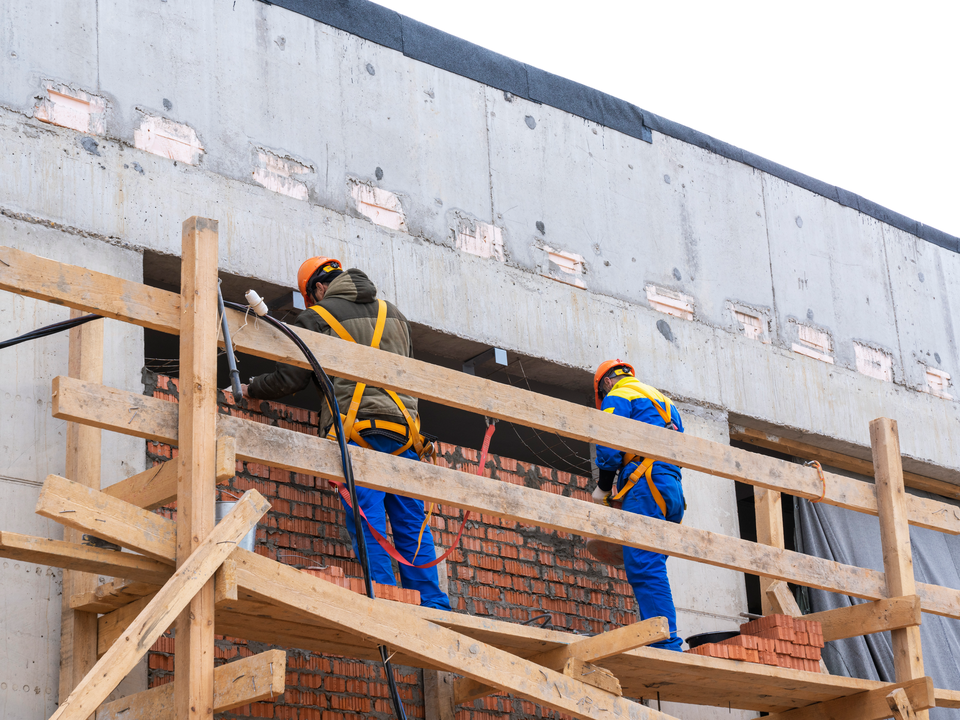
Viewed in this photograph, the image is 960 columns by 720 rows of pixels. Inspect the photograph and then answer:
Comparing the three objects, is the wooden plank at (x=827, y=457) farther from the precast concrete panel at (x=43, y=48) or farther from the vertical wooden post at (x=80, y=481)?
the precast concrete panel at (x=43, y=48)

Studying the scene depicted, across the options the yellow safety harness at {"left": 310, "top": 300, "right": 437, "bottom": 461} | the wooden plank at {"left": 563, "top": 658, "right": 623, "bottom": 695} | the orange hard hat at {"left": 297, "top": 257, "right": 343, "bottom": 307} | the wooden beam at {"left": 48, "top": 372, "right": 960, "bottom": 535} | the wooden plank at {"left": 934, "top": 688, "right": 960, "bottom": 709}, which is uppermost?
the orange hard hat at {"left": 297, "top": 257, "right": 343, "bottom": 307}

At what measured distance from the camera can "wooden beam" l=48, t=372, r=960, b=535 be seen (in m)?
4.96

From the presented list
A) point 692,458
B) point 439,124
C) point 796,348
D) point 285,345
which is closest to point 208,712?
point 285,345

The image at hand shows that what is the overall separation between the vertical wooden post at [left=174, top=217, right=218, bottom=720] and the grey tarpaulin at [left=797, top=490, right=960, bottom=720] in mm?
6426

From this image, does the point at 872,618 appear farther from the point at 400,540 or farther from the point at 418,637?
the point at 418,637

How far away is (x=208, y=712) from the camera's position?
491cm

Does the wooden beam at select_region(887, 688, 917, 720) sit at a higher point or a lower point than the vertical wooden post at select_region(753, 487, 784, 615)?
lower

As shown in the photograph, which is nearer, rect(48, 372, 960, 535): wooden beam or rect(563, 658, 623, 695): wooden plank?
rect(48, 372, 960, 535): wooden beam

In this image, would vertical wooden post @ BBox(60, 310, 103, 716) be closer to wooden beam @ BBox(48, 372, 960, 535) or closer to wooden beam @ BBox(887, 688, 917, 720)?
wooden beam @ BBox(48, 372, 960, 535)

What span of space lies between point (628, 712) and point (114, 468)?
9.42 ft

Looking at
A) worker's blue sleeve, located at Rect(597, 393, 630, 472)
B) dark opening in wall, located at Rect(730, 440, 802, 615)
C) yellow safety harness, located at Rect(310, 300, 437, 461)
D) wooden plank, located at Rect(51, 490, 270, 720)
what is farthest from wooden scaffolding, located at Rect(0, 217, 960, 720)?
dark opening in wall, located at Rect(730, 440, 802, 615)

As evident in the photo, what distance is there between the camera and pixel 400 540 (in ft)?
22.9

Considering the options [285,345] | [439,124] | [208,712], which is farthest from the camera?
[439,124]

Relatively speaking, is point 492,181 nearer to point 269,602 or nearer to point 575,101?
point 575,101
